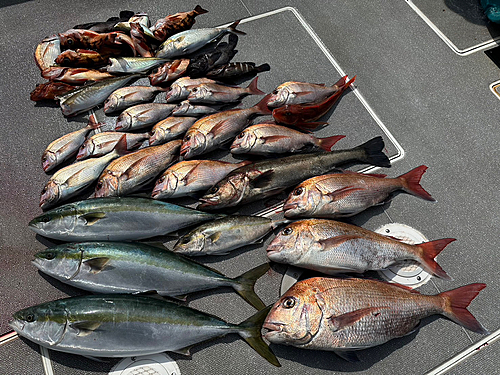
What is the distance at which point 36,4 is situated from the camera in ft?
12.0

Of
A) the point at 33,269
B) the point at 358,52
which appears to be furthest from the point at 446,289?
the point at 33,269

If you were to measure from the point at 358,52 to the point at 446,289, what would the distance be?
229cm

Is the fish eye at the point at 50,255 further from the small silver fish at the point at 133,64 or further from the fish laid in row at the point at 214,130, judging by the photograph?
the small silver fish at the point at 133,64

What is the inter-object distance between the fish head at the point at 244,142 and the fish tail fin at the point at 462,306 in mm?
1593

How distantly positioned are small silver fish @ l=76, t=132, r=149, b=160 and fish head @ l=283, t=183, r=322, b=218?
1.23 metres

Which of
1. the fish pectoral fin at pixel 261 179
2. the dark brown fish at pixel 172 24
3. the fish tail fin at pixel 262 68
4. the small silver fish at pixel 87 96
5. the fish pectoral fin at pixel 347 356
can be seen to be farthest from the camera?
the dark brown fish at pixel 172 24

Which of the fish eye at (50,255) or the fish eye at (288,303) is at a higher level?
the fish eye at (50,255)

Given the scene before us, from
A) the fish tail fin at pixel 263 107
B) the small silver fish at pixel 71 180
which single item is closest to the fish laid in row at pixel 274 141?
the fish tail fin at pixel 263 107

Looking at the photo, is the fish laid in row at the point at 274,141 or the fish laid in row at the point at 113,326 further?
the fish laid in row at the point at 274,141

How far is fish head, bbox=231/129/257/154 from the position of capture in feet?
9.13

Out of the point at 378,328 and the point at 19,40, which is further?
the point at 19,40

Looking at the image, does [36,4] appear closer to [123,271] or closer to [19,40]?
[19,40]

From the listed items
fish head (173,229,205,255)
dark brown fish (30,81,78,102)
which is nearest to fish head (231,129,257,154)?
fish head (173,229,205,255)

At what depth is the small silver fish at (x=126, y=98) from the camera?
9.89ft
